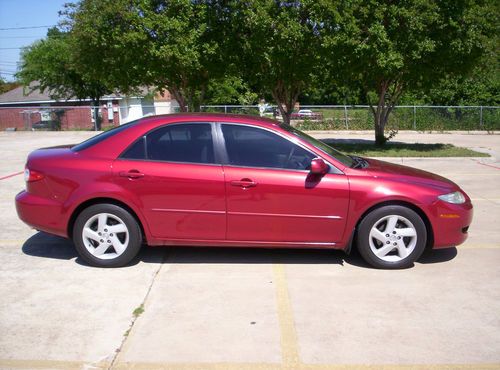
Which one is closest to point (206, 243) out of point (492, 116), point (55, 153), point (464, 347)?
point (55, 153)

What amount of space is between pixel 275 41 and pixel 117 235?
11.3m

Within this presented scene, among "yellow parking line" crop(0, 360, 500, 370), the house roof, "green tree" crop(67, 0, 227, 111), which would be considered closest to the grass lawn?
"green tree" crop(67, 0, 227, 111)

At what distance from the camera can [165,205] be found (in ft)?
16.7

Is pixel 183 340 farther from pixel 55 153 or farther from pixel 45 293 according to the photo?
pixel 55 153

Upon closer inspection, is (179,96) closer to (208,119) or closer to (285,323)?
(208,119)

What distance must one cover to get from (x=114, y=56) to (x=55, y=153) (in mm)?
13397

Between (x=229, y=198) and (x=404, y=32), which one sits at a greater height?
(x=404, y=32)

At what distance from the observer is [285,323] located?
13.1ft

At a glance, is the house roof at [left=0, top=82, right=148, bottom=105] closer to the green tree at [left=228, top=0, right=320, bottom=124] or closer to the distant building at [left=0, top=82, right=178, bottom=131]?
the distant building at [left=0, top=82, right=178, bottom=131]

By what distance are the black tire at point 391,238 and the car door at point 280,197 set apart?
0.85ft

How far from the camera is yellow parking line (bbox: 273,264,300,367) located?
352 cm

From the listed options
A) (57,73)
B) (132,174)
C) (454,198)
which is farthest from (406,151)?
(57,73)

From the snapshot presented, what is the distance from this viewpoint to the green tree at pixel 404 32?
14.4 meters

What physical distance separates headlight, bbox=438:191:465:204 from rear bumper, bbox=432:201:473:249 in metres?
0.05
